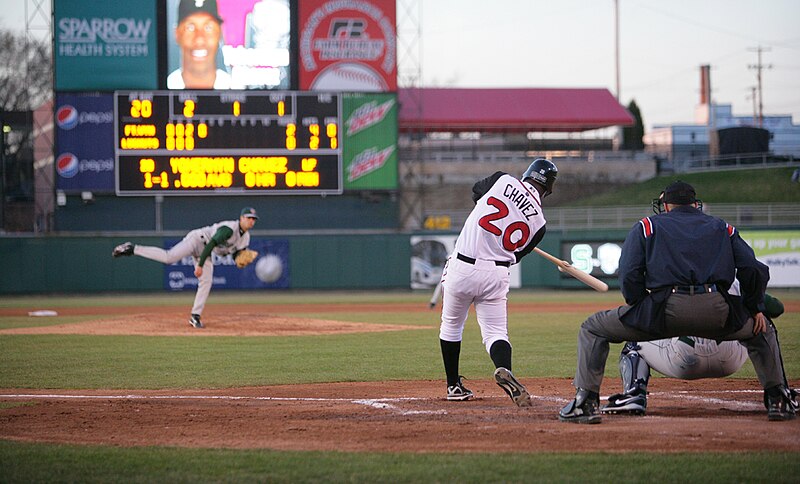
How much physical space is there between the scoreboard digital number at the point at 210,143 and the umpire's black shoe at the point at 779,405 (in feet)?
69.8

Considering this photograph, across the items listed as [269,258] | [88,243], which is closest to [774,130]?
[269,258]

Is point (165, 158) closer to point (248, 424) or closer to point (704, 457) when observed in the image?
point (248, 424)

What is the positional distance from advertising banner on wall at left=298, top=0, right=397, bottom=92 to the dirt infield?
1979 centimetres

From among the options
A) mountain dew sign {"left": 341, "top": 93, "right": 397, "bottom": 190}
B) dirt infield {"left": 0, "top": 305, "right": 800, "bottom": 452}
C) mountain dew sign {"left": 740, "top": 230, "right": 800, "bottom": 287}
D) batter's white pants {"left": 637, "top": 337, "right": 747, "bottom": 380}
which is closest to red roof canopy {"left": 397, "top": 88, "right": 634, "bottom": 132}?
mountain dew sign {"left": 740, "top": 230, "right": 800, "bottom": 287}

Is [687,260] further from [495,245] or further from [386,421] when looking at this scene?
[386,421]

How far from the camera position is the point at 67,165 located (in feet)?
90.4

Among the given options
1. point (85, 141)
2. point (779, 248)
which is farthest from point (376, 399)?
point (779, 248)

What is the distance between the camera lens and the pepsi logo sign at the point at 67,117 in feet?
89.5

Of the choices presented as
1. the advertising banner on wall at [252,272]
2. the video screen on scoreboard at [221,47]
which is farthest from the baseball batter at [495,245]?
the advertising banner on wall at [252,272]

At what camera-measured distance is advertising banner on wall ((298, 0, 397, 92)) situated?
28.1 m

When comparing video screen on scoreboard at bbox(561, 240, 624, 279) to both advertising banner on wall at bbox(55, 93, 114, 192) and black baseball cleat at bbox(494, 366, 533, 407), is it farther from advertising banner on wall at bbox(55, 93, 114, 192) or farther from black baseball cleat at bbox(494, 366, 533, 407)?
black baseball cleat at bbox(494, 366, 533, 407)

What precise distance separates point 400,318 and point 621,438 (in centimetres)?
1375

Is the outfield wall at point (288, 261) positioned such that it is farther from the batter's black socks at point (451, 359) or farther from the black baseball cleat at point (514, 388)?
the black baseball cleat at point (514, 388)

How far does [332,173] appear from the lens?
1070 inches
